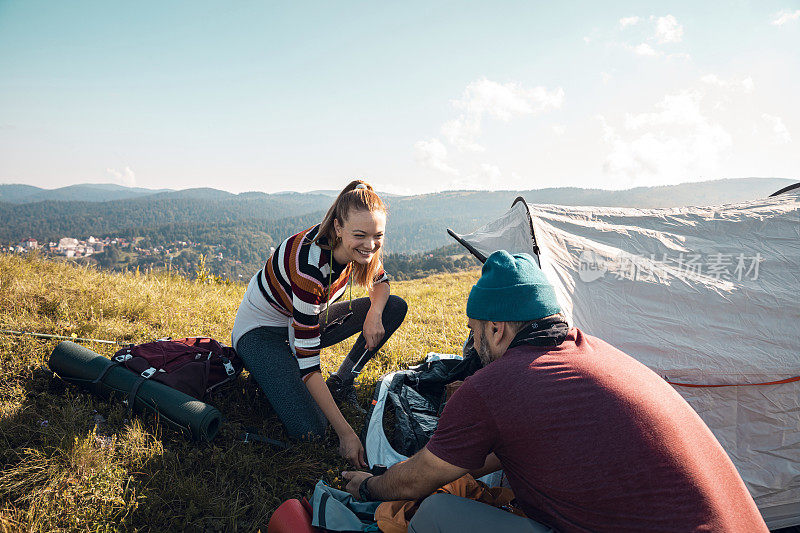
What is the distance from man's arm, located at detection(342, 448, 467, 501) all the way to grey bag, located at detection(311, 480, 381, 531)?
0.30 ft

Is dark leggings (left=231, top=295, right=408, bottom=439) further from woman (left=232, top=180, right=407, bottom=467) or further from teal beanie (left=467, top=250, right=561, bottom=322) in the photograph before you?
teal beanie (left=467, top=250, right=561, bottom=322)

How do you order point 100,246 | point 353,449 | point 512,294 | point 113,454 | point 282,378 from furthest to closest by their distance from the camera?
point 100,246 → point 282,378 → point 353,449 → point 113,454 → point 512,294

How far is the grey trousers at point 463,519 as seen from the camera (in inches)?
64.3

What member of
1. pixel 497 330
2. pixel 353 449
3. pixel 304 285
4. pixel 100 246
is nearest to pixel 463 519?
pixel 497 330

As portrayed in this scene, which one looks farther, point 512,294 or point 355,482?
point 355,482

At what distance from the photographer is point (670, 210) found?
4.02m

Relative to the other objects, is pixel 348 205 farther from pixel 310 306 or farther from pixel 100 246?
pixel 100 246

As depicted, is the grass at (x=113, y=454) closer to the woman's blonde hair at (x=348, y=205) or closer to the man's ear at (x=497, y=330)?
the woman's blonde hair at (x=348, y=205)

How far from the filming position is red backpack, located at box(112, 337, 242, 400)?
318cm

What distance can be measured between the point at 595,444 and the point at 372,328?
2.44 meters

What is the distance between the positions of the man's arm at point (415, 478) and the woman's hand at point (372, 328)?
1.56m

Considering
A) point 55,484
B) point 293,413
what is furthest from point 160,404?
point 293,413

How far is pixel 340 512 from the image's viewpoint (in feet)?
6.74

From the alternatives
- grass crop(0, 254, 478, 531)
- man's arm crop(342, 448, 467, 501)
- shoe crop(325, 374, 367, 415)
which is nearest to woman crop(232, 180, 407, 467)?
grass crop(0, 254, 478, 531)
